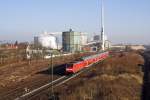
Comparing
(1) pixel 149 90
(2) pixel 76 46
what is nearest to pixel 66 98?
(1) pixel 149 90

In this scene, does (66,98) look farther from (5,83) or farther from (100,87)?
(5,83)

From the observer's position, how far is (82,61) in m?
59.5

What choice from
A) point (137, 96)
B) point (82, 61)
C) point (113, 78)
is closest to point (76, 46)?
point (82, 61)

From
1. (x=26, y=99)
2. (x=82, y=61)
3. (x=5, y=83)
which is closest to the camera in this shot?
(x=26, y=99)

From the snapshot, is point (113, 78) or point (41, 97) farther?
point (113, 78)

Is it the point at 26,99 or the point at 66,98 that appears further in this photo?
the point at 26,99

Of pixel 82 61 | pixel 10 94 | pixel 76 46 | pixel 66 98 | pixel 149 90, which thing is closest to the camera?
pixel 66 98

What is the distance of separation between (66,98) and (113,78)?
1752 cm

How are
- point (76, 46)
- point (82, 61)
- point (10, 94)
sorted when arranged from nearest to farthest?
point (10, 94), point (82, 61), point (76, 46)

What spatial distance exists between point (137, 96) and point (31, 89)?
13445 mm

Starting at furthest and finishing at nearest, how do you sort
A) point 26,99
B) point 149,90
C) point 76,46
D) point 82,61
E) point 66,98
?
1. point 76,46
2. point 82,61
3. point 149,90
4. point 26,99
5. point 66,98

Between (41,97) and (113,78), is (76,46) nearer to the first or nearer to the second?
(113,78)

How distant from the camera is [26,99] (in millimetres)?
30812

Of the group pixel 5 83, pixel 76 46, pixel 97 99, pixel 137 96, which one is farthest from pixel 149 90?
pixel 76 46
